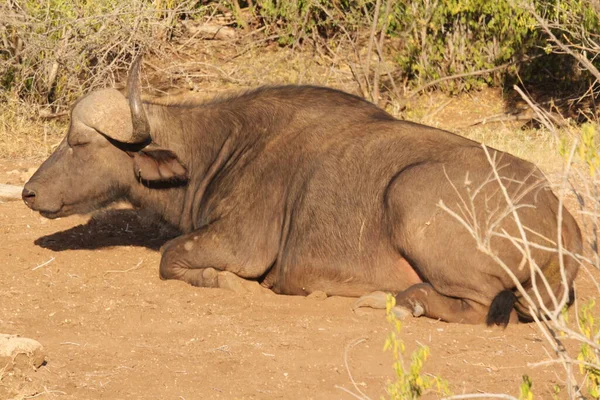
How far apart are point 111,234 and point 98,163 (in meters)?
1.31

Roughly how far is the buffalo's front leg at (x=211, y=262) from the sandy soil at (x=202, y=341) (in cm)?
12

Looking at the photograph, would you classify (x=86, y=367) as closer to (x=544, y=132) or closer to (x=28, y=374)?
(x=28, y=374)

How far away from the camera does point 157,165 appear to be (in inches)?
293

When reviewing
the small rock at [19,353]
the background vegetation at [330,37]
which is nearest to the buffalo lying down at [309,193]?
the small rock at [19,353]

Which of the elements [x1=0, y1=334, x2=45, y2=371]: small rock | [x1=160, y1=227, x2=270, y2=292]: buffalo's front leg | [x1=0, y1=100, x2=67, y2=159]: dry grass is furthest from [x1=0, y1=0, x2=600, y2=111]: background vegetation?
[x1=0, y1=334, x2=45, y2=371]: small rock

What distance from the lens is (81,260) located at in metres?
7.60

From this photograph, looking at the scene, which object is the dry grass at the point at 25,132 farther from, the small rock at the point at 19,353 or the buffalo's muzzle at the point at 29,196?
the small rock at the point at 19,353

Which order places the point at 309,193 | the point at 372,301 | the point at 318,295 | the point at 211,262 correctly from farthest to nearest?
the point at 211,262 → the point at 309,193 → the point at 318,295 → the point at 372,301

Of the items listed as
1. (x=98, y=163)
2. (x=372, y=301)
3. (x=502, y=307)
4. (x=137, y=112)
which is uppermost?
(x=137, y=112)

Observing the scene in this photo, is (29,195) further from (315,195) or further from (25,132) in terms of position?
(25,132)

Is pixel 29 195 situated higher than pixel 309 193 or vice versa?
pixel 309 193

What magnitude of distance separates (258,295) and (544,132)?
5825 mm

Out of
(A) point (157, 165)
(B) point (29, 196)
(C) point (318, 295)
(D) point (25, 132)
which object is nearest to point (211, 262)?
(C) point (318, 295)

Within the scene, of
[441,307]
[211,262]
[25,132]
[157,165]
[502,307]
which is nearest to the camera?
[502,307]
